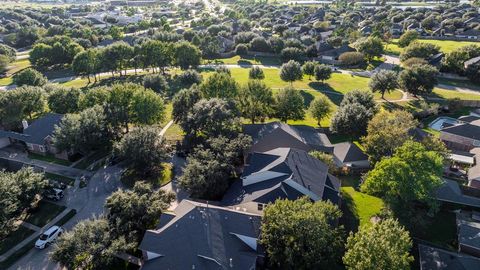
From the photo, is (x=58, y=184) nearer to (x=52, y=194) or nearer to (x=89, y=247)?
(x=52, y=194)

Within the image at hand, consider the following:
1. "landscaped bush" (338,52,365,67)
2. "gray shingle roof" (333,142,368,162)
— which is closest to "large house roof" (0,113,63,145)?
"gray shingle roof" (333,142,368,162)

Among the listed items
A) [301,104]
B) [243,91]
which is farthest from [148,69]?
[301,104]

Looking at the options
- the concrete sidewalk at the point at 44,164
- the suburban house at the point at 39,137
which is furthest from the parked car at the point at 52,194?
the suburban house at the point at 39,137

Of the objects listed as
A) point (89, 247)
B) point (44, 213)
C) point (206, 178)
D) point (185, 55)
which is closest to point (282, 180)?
point (206, 178)

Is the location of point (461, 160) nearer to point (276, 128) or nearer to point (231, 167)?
point (276, 128)

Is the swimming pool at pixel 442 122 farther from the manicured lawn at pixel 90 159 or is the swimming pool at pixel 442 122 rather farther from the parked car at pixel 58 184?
the parked car at pixel 58 184

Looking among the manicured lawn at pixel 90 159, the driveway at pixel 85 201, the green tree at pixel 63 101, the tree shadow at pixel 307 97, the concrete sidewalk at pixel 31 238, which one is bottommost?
the manicured lawn at pixel 90 159

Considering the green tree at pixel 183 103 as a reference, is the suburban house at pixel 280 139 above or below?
below

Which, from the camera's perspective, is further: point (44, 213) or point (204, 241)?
point (44, 213)
